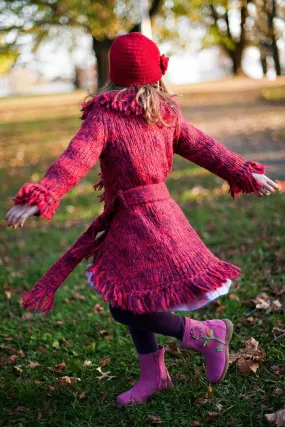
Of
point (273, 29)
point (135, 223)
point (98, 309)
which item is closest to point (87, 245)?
point (135, 223)

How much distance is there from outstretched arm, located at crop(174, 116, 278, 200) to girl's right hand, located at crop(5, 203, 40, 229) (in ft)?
2.87

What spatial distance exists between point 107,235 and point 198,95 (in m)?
17.4

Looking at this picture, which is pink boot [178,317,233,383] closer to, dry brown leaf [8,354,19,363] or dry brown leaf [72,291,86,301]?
dry brown leaf [8,354,19,363]

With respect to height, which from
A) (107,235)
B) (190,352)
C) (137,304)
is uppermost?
(107,235)

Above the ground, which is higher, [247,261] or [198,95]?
[198,95]

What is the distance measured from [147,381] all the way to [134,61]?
1626mm

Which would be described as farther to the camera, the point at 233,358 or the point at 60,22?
the point at 60,22

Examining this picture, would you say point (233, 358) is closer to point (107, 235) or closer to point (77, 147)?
point (107, 235)

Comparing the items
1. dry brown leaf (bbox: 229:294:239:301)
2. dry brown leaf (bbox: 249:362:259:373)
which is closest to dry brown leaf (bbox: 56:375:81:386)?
dry brown leaf (bbox: 249:362:259:373)

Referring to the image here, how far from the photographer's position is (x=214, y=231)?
5.85 meters

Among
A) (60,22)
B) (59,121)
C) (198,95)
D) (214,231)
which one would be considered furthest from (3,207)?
(198,95)

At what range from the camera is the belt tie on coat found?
2.54 meters

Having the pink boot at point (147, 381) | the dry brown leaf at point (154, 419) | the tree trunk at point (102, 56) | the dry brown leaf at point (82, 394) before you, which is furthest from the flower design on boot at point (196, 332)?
the tree trunk at point (102, 56)

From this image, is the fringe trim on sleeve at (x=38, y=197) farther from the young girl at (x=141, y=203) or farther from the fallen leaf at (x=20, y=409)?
the fallen leaf at (x=20, y=409)
